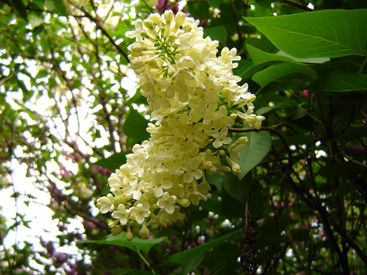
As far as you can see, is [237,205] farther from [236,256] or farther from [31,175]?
[31,175]

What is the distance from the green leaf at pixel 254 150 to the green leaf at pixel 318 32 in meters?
0.20

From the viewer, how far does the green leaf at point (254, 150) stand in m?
0.82

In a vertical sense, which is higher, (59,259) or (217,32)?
(217,32)

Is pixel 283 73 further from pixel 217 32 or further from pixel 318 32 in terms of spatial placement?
pixel 217 32

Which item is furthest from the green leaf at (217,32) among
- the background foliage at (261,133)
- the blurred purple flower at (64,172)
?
the blurred purple flower at (64,172)

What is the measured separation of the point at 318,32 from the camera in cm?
77

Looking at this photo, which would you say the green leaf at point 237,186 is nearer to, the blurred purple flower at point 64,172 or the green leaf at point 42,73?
the green leaf at point 42,73

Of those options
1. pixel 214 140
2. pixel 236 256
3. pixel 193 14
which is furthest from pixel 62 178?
pixel 214 140

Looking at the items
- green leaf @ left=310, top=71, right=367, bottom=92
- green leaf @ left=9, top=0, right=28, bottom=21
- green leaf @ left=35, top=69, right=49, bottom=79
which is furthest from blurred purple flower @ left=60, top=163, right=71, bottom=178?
green leaf @ left=310, top=71, right=367, bottom=92

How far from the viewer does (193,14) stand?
1.69 metres

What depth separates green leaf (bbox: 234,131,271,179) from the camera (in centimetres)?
82

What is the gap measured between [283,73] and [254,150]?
200 millimetres

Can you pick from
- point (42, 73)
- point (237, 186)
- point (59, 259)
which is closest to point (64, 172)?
point (59, 259)

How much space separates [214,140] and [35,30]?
1.53 meters
